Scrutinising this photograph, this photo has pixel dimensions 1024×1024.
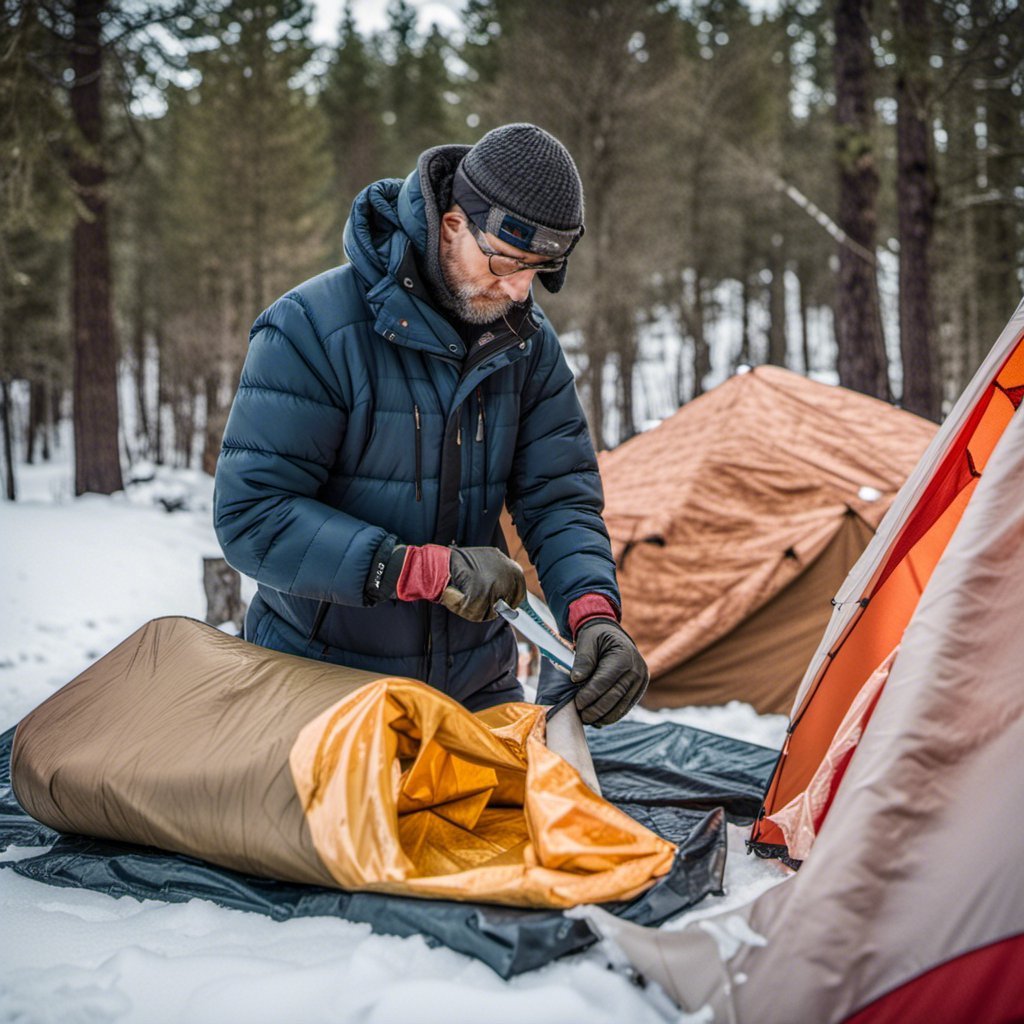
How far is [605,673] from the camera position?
2.10 m

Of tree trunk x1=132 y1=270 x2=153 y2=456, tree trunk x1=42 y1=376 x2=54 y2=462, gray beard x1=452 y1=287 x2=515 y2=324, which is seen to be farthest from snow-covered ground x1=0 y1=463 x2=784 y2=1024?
tree trunk x1=42 y1=376 x2=54 y2=462

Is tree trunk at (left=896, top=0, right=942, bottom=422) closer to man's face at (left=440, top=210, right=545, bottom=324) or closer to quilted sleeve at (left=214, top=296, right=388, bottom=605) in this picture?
man's face at (left=440, top=210, right=545, bottom=324)

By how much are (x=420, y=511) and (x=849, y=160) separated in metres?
6.44

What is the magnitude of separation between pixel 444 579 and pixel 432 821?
568mm

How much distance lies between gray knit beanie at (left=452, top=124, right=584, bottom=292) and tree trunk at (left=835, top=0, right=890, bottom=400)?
5.74 m

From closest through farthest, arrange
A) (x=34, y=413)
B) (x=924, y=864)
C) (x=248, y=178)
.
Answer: (x=924, y=864), (x=248, y=178), (x=34, y=413)

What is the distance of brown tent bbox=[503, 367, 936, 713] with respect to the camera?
434 centimetres

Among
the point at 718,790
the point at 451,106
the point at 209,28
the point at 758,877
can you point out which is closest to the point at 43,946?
the point at 758,877

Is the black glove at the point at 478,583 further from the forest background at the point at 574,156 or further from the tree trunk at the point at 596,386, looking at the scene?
the tree trunk at the point at 596,386

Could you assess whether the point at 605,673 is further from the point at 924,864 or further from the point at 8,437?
the point at 8,437

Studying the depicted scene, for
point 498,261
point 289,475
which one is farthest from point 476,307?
point 289,475

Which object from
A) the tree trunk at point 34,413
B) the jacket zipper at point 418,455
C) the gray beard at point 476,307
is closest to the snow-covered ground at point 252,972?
the jacket zipper at point 418,455

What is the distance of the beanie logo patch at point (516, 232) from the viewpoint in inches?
82.7

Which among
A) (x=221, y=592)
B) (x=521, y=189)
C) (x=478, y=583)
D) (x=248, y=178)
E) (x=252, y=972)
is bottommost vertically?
(x=221, y=592)
